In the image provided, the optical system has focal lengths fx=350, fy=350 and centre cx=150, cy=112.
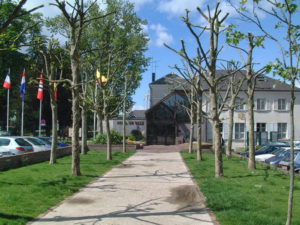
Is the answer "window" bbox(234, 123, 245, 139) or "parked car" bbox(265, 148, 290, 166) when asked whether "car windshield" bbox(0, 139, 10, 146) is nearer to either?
"parked car" bbox(265, 148, 290, 166)

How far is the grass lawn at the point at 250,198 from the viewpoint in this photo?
21.4 feet

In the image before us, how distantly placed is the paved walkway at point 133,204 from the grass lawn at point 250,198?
352mm

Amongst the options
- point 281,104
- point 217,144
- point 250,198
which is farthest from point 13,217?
point 281,104

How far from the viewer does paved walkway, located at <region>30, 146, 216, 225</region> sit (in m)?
6.57

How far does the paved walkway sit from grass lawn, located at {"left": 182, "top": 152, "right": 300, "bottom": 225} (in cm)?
35

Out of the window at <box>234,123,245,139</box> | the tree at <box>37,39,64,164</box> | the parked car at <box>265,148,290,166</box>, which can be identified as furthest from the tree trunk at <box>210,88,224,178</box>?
the window at <box>234,123,245,139</box>

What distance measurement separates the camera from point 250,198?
829 cm

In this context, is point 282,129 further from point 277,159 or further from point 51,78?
point 51,78

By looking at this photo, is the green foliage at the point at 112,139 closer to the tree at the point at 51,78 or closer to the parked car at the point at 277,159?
the tree at the point at 51,78

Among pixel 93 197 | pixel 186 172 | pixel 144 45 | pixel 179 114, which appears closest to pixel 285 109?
pixel 179 114

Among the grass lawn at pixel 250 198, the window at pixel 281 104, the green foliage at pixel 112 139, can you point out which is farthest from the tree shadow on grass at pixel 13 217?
the window at pixel 281 104

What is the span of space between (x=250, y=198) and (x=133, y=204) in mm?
2777

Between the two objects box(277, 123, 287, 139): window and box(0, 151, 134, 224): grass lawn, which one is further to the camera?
box(277, 123, 287, 139): window

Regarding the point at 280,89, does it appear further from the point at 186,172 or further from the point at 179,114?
the point at 186,172
